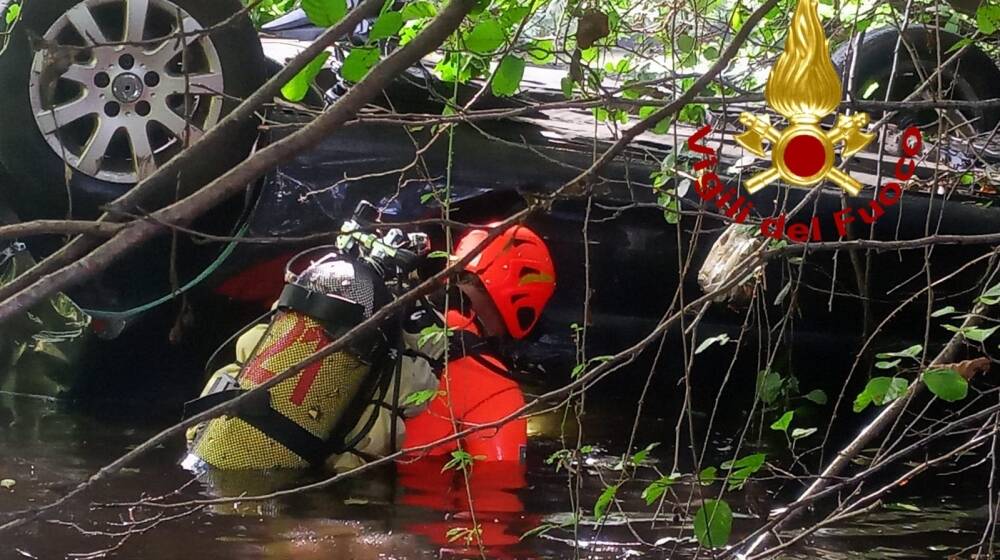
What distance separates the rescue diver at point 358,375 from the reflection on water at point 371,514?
4.2 inches

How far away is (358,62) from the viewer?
1.93 m

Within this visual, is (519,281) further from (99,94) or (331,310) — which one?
(99,94)

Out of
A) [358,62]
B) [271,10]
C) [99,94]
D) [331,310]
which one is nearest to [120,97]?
[99,94]

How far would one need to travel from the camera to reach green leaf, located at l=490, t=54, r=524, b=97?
2.31 m

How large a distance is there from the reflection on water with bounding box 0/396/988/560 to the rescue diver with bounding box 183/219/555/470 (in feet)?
0.35

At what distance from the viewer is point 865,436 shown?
7.25 feet

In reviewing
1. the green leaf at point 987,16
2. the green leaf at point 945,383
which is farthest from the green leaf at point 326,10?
the green leaf at point 987,16

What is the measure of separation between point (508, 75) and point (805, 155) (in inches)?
23.9

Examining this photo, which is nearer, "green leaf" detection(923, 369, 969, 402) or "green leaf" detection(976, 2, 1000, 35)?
"green leaf" detection(923, 369, 969, 402)

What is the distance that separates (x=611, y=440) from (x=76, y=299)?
6.85 feet

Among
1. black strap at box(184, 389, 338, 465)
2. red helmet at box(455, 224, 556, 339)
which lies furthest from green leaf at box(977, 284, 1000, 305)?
black strap at box(184, 389, 338, 465)

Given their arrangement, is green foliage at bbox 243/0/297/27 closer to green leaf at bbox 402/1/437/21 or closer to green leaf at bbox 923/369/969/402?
green leaf at bbox 402/1/437/21

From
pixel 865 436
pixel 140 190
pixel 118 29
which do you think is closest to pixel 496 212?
pixel 118 29

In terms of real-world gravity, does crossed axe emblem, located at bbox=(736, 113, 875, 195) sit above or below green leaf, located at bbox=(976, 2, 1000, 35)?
below
